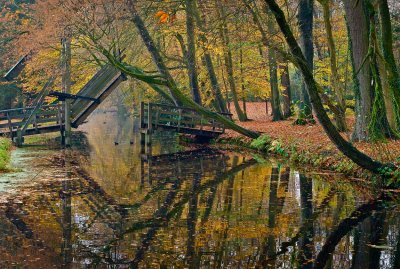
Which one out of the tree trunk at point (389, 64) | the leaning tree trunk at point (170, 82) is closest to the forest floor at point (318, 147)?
the tree trunk at point (389, 64)

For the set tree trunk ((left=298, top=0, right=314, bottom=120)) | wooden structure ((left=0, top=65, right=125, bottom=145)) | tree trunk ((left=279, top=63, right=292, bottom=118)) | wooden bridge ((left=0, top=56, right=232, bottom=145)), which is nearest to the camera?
tree trunk ((left=298, top=0, right=314, bottom=120))

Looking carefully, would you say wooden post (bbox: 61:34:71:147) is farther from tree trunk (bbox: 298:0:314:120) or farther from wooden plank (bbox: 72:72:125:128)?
tree trunk (bbox: 298:0:314:120)

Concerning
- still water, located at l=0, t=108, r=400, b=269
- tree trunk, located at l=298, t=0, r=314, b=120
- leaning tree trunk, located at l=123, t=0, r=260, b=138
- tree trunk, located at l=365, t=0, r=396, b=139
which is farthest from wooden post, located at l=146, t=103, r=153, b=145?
tree trunk, located at l=365, t=0, r=396, b=139

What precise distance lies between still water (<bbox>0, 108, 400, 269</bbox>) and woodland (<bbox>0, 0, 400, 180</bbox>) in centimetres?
201

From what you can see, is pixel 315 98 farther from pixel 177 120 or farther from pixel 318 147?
pixel 177 120

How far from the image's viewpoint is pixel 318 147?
17219 mm

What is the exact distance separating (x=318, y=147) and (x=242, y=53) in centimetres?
1269

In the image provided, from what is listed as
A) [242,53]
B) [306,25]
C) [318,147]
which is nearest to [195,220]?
[318,147]

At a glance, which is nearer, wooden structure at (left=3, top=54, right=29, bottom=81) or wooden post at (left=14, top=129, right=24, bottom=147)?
wooden post at (left=14, top=129, right=24, bottom=147)

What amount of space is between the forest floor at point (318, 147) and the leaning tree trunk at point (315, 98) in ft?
0.96

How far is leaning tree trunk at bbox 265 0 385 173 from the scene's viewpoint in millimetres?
11414

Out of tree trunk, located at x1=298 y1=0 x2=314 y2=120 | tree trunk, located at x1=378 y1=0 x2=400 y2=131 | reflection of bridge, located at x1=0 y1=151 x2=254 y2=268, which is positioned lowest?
reflection of bridge, located at x1=0 y1=151 x2=254 y2=268

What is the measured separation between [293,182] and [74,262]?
760 cm

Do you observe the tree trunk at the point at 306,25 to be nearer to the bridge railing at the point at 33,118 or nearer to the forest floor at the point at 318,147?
the forest floor at the point at 318,147
